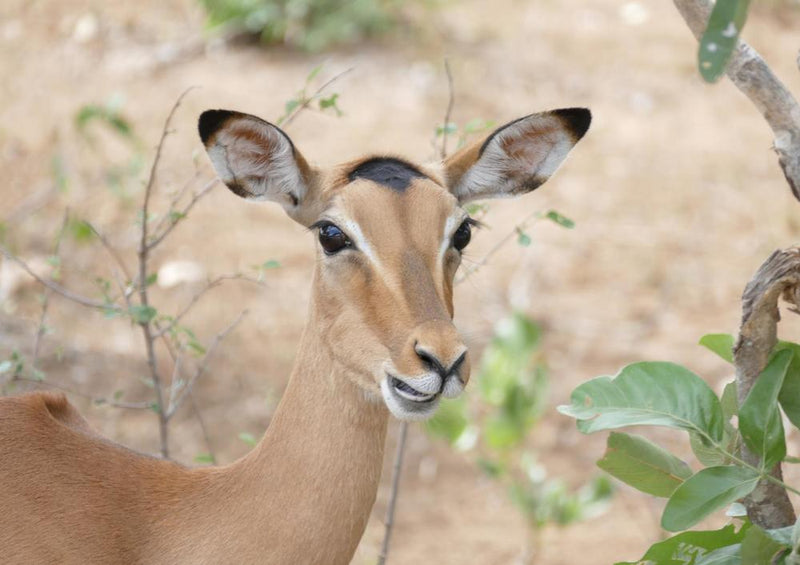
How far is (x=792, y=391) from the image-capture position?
355 centimetres

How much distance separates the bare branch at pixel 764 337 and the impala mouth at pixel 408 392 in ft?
3.33

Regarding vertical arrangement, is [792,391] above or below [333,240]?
below

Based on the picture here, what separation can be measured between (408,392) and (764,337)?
1.10m

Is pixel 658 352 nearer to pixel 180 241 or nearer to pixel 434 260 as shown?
pixel 180 241

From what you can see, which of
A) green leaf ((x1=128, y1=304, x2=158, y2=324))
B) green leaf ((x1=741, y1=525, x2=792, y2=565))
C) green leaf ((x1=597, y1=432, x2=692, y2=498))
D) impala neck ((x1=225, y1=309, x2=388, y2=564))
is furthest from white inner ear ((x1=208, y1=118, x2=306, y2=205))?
green leaf ((x1=741, y1=525, x2=792, y2=565))

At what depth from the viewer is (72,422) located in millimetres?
3947

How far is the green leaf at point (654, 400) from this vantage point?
11.4 ft

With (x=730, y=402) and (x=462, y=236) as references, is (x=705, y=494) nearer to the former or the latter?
(x=730, y=402)

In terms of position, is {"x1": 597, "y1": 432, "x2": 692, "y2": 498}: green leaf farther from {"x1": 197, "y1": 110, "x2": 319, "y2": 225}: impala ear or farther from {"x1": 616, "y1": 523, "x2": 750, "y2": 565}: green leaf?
{"x1": 197, "y1": 110, "x2": 319, "y2": 225}: impala ear

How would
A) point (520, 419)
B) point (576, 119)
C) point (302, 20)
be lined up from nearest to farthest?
point (576, 119) → point (520, 419) → point (302, 20)

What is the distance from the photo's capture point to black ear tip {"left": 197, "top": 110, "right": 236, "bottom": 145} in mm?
3656

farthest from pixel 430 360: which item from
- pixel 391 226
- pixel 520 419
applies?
pixel 520 419

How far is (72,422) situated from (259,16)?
26.5 feet

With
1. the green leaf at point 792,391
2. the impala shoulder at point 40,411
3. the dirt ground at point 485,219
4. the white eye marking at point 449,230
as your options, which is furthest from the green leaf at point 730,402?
the dirt ground at point 485,219
